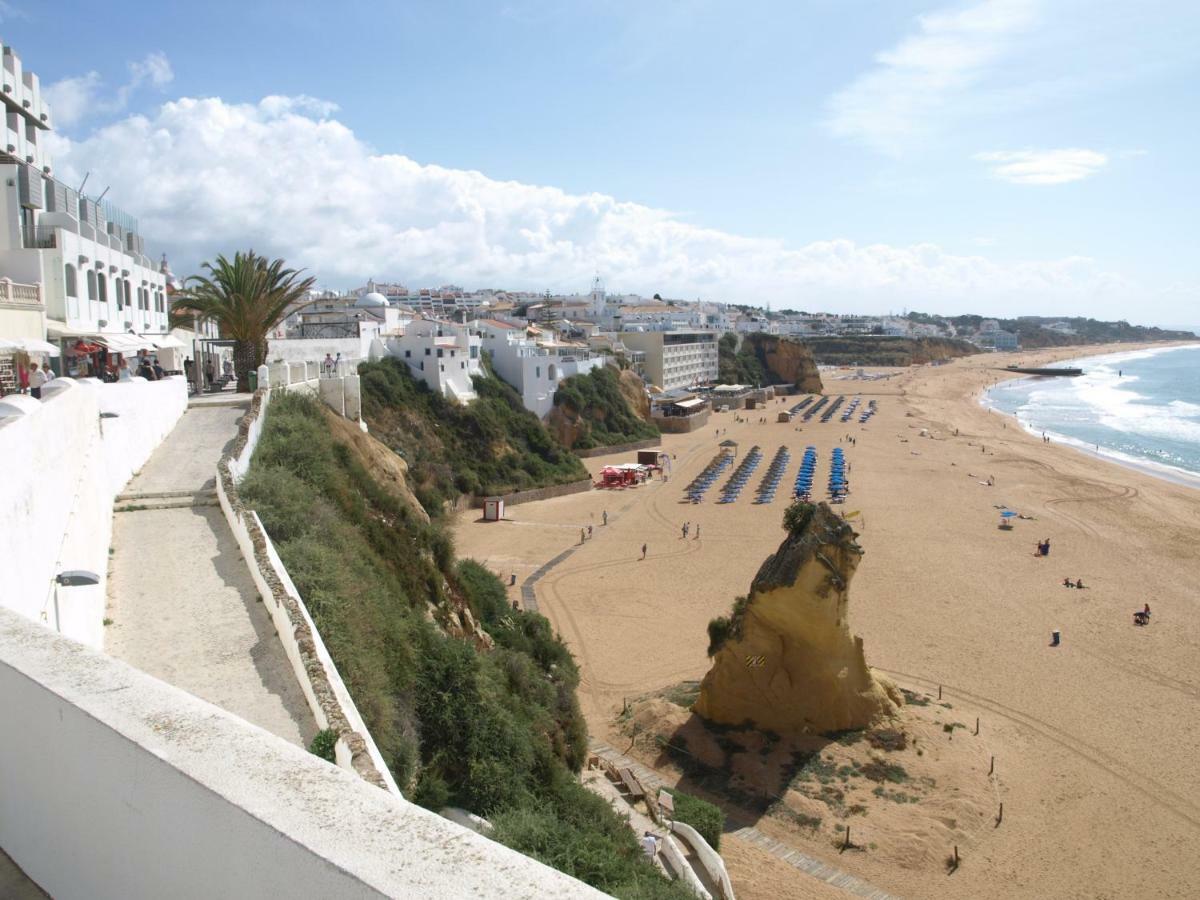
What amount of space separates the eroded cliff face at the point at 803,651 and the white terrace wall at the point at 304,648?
961 cm

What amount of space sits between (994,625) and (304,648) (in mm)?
20430

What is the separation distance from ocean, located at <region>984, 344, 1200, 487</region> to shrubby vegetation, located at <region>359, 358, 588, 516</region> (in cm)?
3521

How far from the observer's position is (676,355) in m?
82.4

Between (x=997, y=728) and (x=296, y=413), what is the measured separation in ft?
54.0

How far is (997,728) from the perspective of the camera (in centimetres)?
1720

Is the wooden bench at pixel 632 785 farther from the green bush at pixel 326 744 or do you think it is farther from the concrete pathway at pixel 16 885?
the concrete pathway at pixel 16 885

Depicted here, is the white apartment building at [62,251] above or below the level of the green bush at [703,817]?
above

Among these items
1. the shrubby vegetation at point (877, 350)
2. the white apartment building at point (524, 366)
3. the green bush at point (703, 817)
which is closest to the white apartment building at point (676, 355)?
the white apartment building at point (524, 366)

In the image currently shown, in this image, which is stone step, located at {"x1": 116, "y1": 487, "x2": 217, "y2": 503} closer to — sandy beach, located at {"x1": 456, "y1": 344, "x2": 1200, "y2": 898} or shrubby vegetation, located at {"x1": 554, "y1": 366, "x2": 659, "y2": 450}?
sandy beach, located at {"x1": 456, "y1": 344, "x2": 1200, "y2": 898}

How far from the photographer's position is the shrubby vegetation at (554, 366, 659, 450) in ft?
173

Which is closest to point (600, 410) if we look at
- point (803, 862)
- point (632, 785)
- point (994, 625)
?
point (994, 625)

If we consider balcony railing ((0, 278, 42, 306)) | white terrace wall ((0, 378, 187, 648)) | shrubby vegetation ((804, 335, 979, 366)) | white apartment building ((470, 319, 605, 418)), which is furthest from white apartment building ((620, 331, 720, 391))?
white terrace wall ((0, 378, 187, 648))

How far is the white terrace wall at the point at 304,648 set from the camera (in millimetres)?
6613

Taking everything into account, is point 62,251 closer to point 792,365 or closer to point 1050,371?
point 792,365
